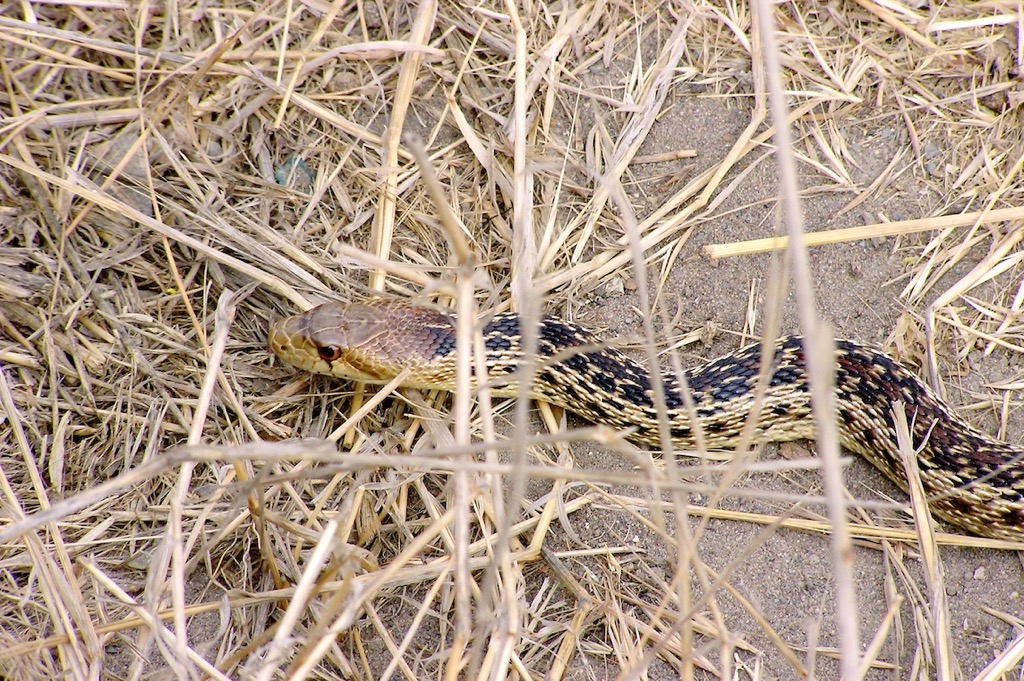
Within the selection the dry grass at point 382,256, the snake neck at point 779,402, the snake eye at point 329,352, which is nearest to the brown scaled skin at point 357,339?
the snake eye at point 329,352

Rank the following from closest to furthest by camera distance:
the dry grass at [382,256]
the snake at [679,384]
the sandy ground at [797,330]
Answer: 1. the dry grass at [382,256]
2. the sandy ground at [797,330]
3. the snake at [679,384]

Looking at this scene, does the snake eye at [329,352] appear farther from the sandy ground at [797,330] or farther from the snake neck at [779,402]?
the sandy ground at [797,330]

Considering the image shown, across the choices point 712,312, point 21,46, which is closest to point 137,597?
point 21,46

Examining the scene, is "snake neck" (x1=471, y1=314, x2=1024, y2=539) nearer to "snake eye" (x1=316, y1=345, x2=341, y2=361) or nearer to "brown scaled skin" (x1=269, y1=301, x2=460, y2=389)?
"brown scaled skin" (x1=269, y1=301, x2=460, y2=389)

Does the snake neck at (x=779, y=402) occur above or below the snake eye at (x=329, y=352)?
above

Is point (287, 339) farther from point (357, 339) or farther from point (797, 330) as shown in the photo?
point (797, 330)

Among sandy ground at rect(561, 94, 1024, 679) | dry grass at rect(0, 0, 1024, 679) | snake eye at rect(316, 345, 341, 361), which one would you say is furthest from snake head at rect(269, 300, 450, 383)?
sandy ground at rect(561, 94, 1024, 679)
